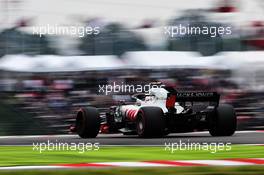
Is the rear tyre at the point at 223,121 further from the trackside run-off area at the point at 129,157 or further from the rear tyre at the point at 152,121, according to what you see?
the trackside run-off area at the point at 129,157

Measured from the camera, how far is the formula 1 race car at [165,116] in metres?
11.6

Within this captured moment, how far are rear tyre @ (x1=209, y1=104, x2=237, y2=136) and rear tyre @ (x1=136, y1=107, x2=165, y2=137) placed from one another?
1001 mm

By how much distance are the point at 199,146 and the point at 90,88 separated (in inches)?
149

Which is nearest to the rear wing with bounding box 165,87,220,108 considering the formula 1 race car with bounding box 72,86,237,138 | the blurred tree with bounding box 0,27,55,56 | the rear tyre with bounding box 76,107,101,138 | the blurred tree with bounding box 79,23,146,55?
the formula 1 race car with bounding box 72,86,237,138

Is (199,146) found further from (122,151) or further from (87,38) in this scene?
(87,38)

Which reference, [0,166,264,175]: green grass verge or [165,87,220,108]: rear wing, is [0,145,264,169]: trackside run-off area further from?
[165,87,220,108]: rear wing

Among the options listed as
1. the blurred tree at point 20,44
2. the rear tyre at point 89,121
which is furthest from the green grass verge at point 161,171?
the blurred tree at point 20,44

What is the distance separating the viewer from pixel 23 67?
14000mm

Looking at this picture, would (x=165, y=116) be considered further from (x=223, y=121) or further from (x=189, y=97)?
(x=223, y=121)

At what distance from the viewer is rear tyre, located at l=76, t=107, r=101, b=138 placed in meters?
12.3

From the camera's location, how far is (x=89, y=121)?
12.3 metres

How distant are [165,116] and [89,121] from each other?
1.28 meters

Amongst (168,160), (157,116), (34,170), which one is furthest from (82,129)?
(34,170)

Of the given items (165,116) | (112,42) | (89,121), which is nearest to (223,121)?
(165,116)
